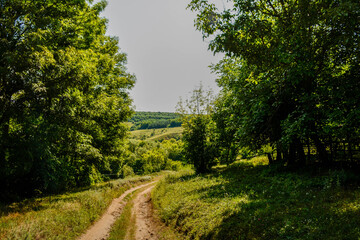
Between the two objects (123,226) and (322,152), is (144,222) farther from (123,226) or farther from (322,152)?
(322,152)

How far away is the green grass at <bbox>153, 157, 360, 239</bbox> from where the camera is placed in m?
5.96

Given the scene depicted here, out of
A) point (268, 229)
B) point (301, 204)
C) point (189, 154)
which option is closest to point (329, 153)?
point (301, 204)

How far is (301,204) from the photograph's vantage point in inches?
308

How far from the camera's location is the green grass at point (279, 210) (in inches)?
235

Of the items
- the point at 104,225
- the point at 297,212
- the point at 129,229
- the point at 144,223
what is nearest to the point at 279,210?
the point at 297,212

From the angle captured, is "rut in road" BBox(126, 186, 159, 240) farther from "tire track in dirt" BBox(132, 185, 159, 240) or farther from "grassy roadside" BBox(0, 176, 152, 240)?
"grassy roadside" BBox(0, 176, 152, 240)

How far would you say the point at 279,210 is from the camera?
303 inches

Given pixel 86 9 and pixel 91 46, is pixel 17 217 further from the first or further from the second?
pixel 86 9

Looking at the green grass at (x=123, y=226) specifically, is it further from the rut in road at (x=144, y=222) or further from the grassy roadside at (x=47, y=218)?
the grassy roadside at (x=47, y=218)

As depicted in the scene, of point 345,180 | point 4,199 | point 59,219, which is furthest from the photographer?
point 4,199

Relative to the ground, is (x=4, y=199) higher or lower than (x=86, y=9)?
lower

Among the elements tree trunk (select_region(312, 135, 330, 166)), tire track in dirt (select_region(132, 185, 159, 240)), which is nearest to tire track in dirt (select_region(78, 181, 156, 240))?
tire track in dirt (select_region(132, 185, 159, 240))

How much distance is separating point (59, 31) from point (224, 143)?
1930 centimetres

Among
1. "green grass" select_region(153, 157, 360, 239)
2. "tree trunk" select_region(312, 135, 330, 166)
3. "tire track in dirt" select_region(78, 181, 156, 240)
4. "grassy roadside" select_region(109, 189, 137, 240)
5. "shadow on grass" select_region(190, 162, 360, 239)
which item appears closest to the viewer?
"shadow on grass" select_region(190, 162, 360, 239)
